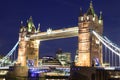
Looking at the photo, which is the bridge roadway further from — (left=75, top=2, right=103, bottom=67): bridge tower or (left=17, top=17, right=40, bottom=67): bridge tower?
(left=75, top=2, right=103, bottom=67): bridge tower

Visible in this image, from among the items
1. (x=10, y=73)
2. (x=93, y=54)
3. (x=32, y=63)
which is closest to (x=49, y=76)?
(x=32, y=63)

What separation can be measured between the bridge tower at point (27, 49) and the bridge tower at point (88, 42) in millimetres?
13667

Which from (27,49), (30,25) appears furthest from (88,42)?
(30,25)

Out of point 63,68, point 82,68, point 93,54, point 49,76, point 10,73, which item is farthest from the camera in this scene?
point 49,76

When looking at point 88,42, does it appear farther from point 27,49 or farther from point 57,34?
point 27,49

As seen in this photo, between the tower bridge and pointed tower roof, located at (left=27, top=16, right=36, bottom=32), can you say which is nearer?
the tower bridge

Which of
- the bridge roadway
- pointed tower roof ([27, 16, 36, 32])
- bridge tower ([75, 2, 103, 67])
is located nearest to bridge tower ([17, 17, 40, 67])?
pointed tower roof ([27, 16, 36, 32])

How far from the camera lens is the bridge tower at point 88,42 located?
47.0 m

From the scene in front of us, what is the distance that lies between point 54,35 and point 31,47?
25.4ft

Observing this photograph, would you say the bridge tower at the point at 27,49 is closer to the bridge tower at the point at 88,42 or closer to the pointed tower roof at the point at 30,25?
the pointed tower roof at the point at 30,25

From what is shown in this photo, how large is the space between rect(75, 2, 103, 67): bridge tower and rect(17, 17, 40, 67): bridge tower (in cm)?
1367

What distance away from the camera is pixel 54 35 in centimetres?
5369

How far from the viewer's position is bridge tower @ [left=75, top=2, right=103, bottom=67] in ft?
154

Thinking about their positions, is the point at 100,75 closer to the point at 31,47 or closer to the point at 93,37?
the point at 93,37
